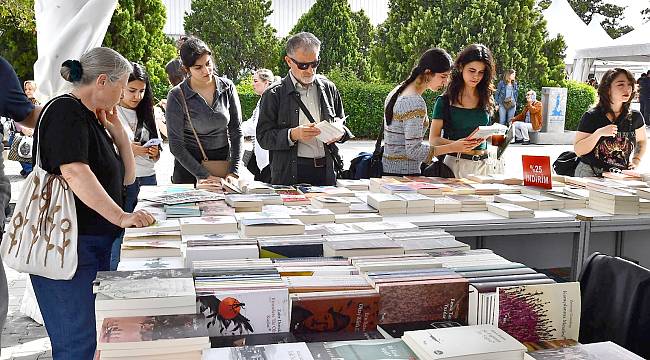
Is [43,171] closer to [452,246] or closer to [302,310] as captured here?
[302,310]

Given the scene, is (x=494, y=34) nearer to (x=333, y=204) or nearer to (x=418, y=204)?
(x=418, y=204)

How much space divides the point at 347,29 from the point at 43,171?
1914cm

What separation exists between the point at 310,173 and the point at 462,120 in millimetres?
1007

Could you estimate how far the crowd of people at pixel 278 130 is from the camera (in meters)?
2.56

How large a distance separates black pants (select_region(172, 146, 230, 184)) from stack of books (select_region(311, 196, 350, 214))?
984 mm

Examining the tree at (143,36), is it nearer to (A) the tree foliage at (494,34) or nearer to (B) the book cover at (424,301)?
(A) the tree foliage at (494,34)

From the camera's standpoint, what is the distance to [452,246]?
86.5 inches

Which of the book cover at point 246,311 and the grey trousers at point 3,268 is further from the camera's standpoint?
the grey trousers at point 3,268

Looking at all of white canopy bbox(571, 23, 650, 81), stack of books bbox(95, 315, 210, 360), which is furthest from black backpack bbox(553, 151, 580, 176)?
white canopy bbox(571, 23, 650, 81)

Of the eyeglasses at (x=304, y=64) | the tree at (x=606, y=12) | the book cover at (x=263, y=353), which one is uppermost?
the tree at (x=606, y=12)

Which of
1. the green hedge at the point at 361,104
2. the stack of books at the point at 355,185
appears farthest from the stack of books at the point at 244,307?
the green hedge at the point at 361,104

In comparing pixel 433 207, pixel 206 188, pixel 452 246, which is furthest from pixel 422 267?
pixel 206 188

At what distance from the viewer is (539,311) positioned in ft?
5.32

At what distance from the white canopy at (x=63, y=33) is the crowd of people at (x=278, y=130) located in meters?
0.16
